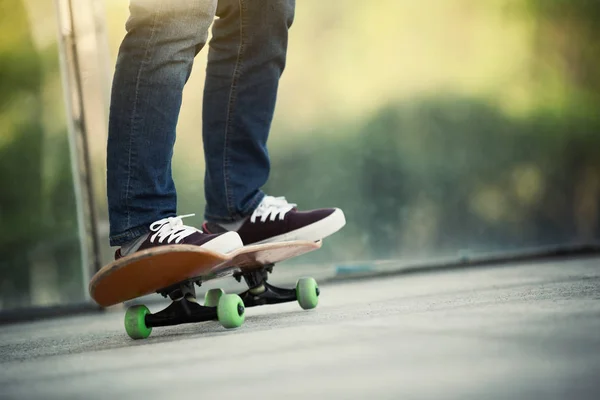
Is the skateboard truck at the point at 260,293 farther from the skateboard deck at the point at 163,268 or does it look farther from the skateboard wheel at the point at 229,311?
the skateboard wheel at the point at 229,311

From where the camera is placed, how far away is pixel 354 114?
10.8 ft

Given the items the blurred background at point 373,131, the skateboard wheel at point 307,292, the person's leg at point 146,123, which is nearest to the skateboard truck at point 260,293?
the skateboard wheel at point 307,292

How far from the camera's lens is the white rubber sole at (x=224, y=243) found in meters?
1.62

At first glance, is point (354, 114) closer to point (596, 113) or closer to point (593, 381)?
point (596, 113)

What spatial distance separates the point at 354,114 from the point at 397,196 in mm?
399

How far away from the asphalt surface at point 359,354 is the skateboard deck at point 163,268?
0.11m

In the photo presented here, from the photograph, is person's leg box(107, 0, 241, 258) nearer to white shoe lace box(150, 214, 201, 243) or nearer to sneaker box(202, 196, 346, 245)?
white shoe lace box(150, 214, 201, 243)

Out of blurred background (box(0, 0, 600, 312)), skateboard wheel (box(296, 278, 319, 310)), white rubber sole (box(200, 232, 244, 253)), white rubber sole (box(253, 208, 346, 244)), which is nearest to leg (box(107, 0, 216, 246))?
white rubber sole (box(200, 232, 244, 253))

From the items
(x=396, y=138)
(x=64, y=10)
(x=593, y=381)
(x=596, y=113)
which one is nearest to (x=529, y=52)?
(x=596, y=113)

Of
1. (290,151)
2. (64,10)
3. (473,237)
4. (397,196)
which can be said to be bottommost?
(473,237)

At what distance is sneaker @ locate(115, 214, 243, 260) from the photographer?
1.62 m

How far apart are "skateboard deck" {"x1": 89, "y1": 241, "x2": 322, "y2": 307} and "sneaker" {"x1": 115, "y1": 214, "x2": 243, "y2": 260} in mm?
25

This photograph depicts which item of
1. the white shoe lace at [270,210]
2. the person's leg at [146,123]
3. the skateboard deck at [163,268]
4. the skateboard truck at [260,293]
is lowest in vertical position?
the skateboard truck at [260,293]

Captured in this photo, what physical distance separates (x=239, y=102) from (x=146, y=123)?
33cm
